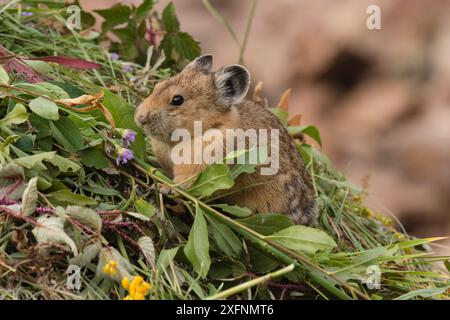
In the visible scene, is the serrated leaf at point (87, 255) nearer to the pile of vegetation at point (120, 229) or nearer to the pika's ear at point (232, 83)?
the pile of vegetation at point (120, 229)

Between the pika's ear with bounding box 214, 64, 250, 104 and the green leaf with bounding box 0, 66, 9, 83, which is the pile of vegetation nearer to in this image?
the green leaf with bounding box 0, 66, 9, 83

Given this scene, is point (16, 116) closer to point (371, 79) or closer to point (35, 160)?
point (35, 160)

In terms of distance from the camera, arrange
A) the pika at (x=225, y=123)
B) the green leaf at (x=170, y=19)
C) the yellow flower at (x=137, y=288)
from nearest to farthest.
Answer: the yellow flower at (x=137, y=288) < the pika at (x=225, y=123) < the green leaf at (x=170, y=19)

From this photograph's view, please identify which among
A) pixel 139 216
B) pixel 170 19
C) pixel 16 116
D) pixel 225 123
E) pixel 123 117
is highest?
pixel 170 19

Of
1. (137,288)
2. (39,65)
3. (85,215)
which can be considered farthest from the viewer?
(39,65)

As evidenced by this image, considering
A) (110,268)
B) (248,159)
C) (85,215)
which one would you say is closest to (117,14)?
(248,159)

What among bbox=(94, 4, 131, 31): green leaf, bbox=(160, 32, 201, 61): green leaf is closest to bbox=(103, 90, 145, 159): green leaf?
bbox=(160, 32, 201, 61): green leaf

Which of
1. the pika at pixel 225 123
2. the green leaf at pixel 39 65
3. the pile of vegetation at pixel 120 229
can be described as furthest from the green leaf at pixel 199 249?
the green leaf at pixel 39 65

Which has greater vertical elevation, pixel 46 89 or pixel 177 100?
pixel 46 89
